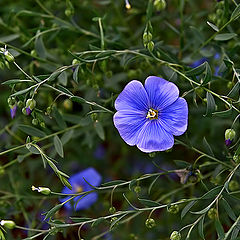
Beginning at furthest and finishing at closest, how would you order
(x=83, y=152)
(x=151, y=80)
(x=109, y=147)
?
1. (x=109, y=147)
2. (x=83, y=152)
3. (x=151, y=80)

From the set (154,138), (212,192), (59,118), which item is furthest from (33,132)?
(212,192)

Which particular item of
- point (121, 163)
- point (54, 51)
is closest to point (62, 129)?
point (54, 51)

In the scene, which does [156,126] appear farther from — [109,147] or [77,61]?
[109,147]

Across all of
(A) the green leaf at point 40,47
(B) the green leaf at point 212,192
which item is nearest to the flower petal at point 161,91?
(B) the green leaf at point 212,192

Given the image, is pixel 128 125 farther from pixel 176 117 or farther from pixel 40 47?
pixel 40 47

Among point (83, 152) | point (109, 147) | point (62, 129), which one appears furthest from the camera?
A: point (109, 147)
